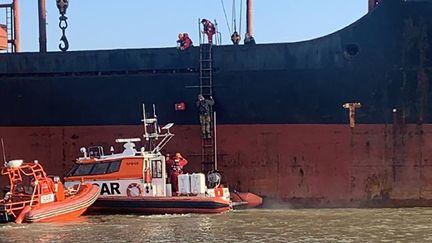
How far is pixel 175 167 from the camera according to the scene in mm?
15672

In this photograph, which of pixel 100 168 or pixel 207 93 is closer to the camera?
pixel 100 168

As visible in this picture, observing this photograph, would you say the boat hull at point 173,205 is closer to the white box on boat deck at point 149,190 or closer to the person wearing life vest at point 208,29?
the white box on boat deck at point 149,190

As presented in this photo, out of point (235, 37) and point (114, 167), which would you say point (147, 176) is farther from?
point (235, 37)

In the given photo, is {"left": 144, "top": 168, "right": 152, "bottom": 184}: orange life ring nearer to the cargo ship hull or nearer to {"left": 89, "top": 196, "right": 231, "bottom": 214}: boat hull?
{"left": 89, "top": 196, "right": 231, "bottom": 214}: boat hull

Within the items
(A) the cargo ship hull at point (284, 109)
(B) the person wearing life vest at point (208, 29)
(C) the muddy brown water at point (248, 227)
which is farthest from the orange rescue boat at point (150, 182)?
(B) the person wearing life vest at point (208, 29)

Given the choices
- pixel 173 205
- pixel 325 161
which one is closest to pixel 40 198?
pixel 173 205

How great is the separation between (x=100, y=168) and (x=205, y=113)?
247 centimetres

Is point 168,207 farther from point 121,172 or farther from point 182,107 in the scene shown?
point 182,107

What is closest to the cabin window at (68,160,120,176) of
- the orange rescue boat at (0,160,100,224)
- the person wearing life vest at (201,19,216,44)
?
the orange rescue boat at (0,160,100,224)

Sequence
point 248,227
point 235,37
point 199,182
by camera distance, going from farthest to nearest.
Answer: point 235,37 < point 199,182 < point 248,227

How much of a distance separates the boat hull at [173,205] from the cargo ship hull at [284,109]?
40.0 inches

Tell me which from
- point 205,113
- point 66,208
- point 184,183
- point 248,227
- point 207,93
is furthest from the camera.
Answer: point 207,93

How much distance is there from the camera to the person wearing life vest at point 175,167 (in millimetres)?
15648

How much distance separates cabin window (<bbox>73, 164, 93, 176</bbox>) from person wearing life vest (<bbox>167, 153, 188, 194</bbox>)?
1650 mm
